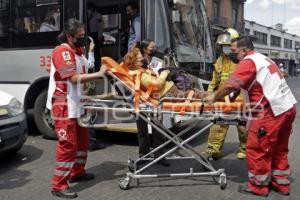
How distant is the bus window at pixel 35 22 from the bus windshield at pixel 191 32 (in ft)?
6.71

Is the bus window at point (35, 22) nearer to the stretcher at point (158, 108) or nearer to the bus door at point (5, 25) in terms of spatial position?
the bus door at point (5, 25)

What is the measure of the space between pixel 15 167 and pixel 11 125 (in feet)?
1.95

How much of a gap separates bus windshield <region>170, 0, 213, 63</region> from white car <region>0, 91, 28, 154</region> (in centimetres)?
280

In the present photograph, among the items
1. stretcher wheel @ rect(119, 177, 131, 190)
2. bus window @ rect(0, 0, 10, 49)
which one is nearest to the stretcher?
stretcher wheel @ rect(119, 177, 131, 190)

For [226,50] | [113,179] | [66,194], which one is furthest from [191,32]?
[66,194]

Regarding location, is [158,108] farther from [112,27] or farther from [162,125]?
[112,27]

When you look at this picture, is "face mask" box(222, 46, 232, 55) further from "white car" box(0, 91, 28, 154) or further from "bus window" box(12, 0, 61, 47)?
"white car" box(0, 91, 28, 154)

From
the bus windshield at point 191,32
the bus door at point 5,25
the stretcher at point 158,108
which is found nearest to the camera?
the stretcher at point 158,108

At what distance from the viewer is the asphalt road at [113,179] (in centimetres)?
538

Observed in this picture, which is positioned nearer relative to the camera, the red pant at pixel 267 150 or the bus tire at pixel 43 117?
the red pant at pixel 267 150

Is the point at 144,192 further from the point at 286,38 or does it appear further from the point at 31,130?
the point at 286,38

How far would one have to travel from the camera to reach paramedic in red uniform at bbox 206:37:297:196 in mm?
5199

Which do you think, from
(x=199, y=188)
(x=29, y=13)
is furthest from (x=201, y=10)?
(x=199, y=188)

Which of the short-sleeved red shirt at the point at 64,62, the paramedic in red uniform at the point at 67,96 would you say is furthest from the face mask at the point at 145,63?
the short-sleeved red shirt at the point at 64,62
